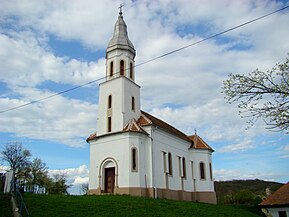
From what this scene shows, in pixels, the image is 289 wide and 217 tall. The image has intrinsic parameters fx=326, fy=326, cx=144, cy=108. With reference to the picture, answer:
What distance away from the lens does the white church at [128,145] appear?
30.4m

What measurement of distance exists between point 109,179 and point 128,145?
3950 mm

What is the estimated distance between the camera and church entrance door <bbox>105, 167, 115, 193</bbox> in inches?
1220

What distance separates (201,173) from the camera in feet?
136

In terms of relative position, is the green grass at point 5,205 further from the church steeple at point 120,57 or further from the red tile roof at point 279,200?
the red tile roof at point 279,200

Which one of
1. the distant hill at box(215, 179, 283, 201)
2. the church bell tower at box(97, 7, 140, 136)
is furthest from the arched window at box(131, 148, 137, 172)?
the distant hill at box(215, 179, 283, 201)

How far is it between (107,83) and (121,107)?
3.60 metres

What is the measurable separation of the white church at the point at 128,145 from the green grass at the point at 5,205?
1270 centimetres

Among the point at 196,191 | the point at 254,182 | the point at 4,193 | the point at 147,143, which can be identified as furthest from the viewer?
the point at 254,182

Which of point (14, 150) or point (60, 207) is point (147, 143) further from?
point (14, 150)

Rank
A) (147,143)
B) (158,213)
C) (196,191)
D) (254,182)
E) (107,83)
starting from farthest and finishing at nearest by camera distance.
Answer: (254,182)
(196,191)
(107,83)
(147,143)
(158,213)

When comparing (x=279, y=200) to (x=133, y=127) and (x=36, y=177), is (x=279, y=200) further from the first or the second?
(x=36, y=177)

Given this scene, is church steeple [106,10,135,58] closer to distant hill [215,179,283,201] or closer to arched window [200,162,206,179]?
arched window [200,162,206,179]

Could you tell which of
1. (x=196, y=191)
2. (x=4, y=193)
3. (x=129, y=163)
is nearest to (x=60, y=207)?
(x=4, y=193)

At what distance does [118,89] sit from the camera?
33.5 m
